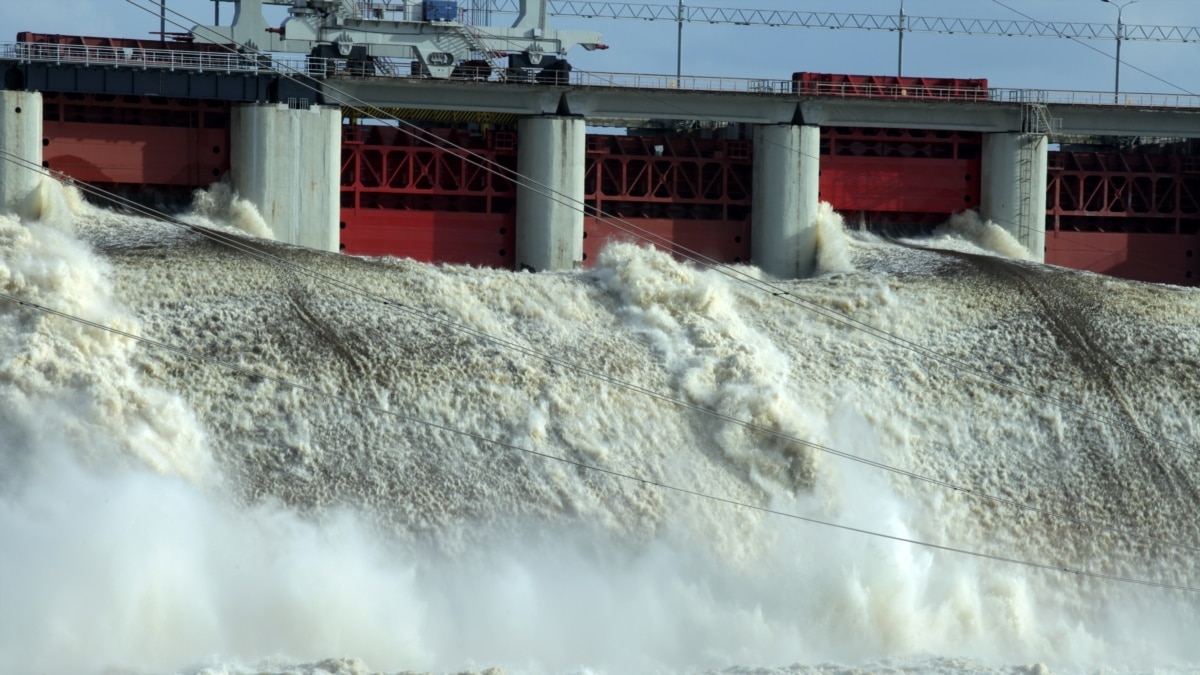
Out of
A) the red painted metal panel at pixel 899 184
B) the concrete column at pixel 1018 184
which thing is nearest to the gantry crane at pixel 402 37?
the red painted metal panel at pixel 899 184

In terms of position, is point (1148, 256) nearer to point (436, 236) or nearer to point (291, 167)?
point (436, 236)

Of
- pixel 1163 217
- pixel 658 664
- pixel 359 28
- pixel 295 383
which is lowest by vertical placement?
pixel 658 664

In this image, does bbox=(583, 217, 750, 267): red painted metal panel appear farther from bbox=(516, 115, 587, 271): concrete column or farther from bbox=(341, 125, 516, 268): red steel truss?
bbox=(341, 125, 516, 268): red steel truss

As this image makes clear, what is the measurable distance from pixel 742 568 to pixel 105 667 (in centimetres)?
1393

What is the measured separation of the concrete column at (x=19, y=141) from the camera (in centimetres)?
4766

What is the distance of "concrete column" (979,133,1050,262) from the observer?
192ft

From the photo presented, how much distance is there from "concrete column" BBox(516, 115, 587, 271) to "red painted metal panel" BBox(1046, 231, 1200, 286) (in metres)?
20.9

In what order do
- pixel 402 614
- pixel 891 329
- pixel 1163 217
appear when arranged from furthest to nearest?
pixel 1163 217
pixel 891 329
pixel 402 614

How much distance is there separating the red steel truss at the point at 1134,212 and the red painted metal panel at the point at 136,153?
31.6 meters

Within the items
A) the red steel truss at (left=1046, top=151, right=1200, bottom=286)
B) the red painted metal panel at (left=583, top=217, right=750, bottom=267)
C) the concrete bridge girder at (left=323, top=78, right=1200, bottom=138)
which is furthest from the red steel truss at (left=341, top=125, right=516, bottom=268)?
the red steel truss at (left=1046, top=151, right=1200, bottom=286)

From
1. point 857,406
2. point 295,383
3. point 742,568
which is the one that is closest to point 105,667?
point 295,383

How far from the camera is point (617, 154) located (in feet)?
189

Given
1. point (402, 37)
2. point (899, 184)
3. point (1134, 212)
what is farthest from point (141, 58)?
point (1134, 212)

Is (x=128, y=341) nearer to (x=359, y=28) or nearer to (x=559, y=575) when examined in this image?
(x=559, y=575)
